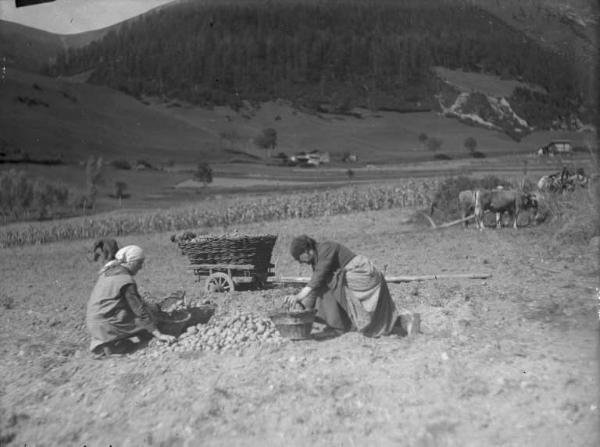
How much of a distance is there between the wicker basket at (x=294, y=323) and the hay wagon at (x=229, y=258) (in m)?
2.29

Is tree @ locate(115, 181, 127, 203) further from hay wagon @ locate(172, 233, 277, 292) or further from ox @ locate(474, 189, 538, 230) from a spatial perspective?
hay wagon @ locate(172, 233, 277, 292)

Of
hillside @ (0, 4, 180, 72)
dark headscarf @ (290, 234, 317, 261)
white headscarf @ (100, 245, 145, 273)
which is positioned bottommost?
white headscarf @ (100, 245, 145, 273)

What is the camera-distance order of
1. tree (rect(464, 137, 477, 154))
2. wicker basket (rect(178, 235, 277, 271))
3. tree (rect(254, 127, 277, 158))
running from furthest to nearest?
tree (rect(464, 137, 477, 154)) → tree (rect(254, 127, 277, 158)) → wicker basket (rect(178, 235, 277, 271))

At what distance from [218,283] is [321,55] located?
15539 mm

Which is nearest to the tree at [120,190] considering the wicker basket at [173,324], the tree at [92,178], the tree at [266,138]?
the tree at [92,178]

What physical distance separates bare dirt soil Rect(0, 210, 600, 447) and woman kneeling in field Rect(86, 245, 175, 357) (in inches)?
10.1

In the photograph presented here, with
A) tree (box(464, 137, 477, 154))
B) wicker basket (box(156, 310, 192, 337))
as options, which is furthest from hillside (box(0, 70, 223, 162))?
wicker basket (box(156, 310, 192, 337))

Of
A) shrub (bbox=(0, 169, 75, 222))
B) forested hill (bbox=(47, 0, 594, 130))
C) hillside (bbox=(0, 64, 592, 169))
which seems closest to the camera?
shrub (bbox=(0, 169, 75, 222))

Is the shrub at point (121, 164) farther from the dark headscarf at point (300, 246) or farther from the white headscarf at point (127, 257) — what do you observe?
the dark headscarf at point (300, 246)

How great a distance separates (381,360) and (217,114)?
1775 cm

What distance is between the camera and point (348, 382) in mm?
5062

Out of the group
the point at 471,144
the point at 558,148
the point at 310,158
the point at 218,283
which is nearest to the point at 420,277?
the point at 218,283

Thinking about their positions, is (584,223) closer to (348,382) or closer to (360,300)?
(360,300)

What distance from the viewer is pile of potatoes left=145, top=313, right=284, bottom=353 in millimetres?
6013
